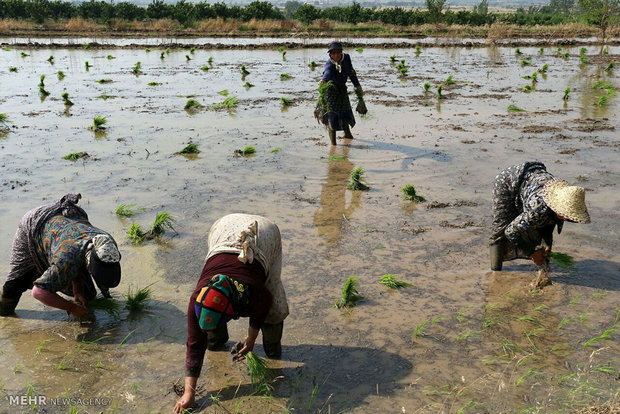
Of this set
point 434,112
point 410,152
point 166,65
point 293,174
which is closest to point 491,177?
point 410,152

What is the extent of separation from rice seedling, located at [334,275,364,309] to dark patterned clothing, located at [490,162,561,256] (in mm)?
1193

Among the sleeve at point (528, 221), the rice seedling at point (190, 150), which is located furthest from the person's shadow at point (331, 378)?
the rice seedling at point (190, 150)

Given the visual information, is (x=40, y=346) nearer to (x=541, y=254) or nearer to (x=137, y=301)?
(x=137, y=301)

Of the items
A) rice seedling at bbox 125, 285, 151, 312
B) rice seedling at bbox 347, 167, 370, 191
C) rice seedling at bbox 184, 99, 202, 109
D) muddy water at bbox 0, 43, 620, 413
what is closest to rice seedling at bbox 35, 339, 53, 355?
muddy water at bbox 0, 43, 620, 413

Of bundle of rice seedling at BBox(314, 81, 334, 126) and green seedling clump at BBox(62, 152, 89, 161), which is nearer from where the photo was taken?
green seedling clump at BBox(62, 152, 89, 161)

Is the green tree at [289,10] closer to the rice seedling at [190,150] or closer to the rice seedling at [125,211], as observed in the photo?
the rice seedling at [190,150]

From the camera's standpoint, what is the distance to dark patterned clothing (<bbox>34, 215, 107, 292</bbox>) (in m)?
3.30

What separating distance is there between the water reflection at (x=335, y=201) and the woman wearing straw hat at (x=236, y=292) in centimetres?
200

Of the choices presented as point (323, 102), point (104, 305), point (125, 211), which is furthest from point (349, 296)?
point (323, 102)

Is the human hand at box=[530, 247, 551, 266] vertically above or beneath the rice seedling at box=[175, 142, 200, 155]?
beneath

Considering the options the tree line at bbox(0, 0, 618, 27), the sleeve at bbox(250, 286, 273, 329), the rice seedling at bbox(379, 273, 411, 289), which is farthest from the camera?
the tree line at bbox(0, 0, 618, 27)

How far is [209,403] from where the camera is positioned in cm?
305

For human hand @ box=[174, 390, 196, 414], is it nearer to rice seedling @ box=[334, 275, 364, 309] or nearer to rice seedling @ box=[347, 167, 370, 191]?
rice seedling @ box=[334, 275, 364, 309]

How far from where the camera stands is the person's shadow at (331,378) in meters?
3.05
